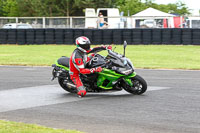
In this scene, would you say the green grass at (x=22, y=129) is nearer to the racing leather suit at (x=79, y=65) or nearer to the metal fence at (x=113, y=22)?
the racing leather suit at (x=79, y=65)

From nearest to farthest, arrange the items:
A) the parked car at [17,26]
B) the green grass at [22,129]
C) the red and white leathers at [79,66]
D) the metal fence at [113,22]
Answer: the green grass at [22,129], the red and white leathers at [79,66], the metal fence at [113,22], the parked car at [17,26]

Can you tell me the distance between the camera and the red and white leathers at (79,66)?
936cm

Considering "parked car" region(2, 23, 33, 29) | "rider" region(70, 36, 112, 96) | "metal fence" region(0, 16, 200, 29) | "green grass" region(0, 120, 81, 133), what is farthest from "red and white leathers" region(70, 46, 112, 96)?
"parked car" region(2, 23, 33, 29)

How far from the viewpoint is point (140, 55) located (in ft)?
69.9

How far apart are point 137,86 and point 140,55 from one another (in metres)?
12.0

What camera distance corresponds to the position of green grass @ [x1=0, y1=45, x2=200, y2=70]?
17.3 meters

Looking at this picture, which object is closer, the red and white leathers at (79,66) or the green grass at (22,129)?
the green grass at (22,129)

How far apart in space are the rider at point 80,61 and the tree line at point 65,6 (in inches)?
Result: 2064

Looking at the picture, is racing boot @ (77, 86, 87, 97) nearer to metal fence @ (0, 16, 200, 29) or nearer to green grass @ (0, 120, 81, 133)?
green grass @ (0, 120, 81, 133)

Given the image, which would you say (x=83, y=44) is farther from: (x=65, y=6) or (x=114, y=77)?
(x=65, y=6)

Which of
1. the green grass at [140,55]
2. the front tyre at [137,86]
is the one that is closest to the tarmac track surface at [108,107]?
the front tyre at [137,86]

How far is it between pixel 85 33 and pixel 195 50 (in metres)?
7.10

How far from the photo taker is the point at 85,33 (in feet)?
88.0

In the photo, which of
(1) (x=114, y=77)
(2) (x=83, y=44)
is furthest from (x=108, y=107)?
(2) (x=83, y=44)
